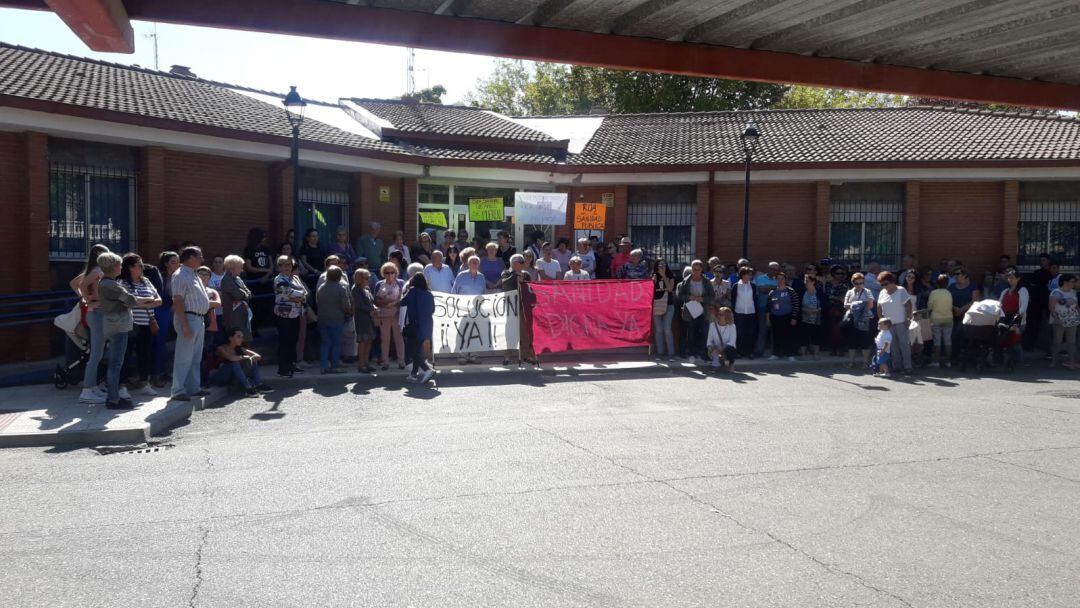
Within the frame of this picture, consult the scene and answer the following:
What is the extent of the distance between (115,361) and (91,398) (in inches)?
21.8

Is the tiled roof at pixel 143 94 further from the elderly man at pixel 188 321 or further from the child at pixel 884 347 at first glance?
the child at pixel 884 347

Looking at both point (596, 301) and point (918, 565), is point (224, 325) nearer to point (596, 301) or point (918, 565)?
point (596, 301)

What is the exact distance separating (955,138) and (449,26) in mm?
22161

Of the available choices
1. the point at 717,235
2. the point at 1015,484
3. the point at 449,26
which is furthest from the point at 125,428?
the point at 717,235

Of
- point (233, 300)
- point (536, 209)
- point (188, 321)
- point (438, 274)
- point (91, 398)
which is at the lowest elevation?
point (91, 398)

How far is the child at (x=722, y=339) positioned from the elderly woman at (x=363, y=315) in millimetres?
5529

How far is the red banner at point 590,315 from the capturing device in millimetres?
15336

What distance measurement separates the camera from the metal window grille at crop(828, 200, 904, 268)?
23.1 m

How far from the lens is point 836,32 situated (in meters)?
4.75

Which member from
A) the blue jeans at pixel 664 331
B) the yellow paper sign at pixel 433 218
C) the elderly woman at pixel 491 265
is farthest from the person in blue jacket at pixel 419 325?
the yellow paper sign at pixel 433 218

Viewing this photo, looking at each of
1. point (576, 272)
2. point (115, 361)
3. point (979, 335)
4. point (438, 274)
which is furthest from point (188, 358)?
point (979, 335)

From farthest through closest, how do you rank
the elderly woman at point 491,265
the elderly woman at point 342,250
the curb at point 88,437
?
the elderly woman at point 342,250, the elderly woman at point 491,265, the curb at point 88,437

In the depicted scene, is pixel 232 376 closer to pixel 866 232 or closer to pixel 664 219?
pixel 664 219

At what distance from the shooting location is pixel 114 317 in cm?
1043
